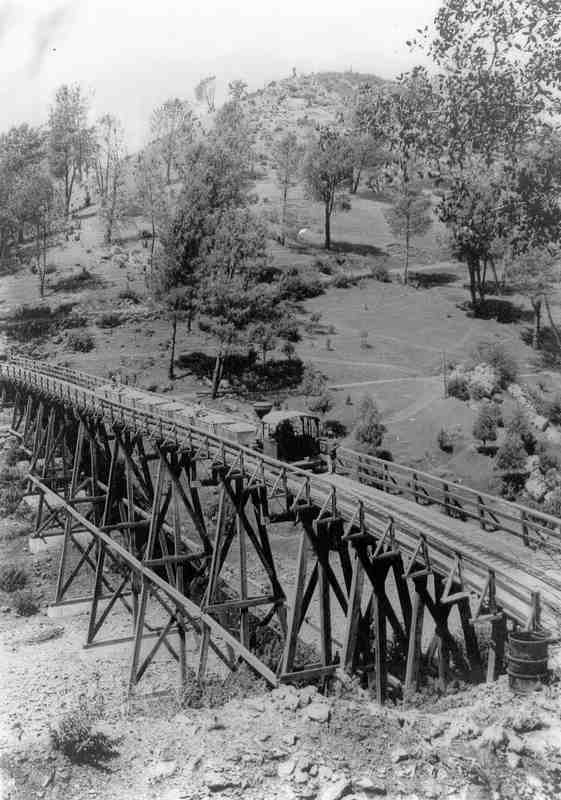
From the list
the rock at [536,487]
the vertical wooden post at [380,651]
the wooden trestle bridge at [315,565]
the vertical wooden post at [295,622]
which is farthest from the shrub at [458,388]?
the vertical wooden post at [380,651]

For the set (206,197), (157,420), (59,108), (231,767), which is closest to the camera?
(231,767)

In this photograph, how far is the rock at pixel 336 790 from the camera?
32.7ft

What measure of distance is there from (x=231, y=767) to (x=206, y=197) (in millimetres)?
44245

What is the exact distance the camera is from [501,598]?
44.3ft

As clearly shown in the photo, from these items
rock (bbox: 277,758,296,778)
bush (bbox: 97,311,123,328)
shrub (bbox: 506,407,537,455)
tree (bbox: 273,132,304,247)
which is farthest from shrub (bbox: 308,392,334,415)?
tree (bbox: 273,132,304,247)

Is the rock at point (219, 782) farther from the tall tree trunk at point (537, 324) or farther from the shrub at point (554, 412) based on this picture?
the tall tree trunk at point (537, 324)

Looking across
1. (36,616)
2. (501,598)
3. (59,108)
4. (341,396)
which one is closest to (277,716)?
(501,598)

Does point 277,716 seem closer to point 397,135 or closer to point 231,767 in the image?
point 231,767

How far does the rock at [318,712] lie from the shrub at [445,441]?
26221mm

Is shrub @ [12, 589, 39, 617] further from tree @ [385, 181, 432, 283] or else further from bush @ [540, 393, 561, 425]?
tree @ [385, 181, 432, 283]

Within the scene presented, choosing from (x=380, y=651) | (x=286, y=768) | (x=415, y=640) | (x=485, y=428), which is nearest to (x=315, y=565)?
(x=380, y=651)

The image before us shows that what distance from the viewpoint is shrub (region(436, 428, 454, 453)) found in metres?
38.1

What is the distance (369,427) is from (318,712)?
2612 cm

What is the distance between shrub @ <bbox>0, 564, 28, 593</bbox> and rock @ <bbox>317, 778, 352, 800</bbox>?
65.3ft
